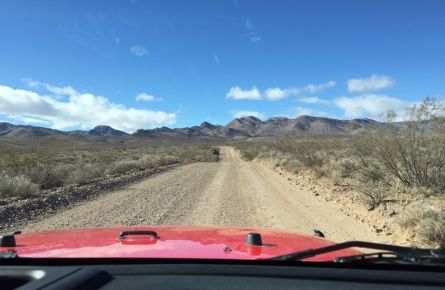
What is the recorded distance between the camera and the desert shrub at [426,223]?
29.9 ft

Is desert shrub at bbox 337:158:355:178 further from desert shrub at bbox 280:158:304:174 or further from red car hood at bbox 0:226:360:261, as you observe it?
red car hood at bbox 0:226:360:261

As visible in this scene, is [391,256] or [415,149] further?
[415,149]

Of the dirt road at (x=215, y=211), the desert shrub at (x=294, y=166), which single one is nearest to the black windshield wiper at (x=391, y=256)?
the dirt road at (x=215, y=211)

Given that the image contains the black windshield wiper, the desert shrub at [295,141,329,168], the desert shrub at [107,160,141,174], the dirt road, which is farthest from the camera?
the desert shrub at [107,160,141,174]

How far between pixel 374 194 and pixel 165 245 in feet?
38.8

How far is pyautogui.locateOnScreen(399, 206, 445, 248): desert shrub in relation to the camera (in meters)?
9.12

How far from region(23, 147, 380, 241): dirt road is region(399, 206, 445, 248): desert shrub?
73 centimetres

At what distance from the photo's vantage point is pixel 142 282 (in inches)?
95.0

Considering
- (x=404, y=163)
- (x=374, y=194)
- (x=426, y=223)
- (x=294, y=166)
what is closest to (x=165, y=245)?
(x=426, y=223)

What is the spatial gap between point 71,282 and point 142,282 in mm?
327

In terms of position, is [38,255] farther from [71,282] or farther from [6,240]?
[71,282]

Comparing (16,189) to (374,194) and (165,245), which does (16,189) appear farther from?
(165,245)

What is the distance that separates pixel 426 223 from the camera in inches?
369

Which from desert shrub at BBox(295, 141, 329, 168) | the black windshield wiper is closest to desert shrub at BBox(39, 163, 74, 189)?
desert shrub at BBox(295, 141, 329, 168)
